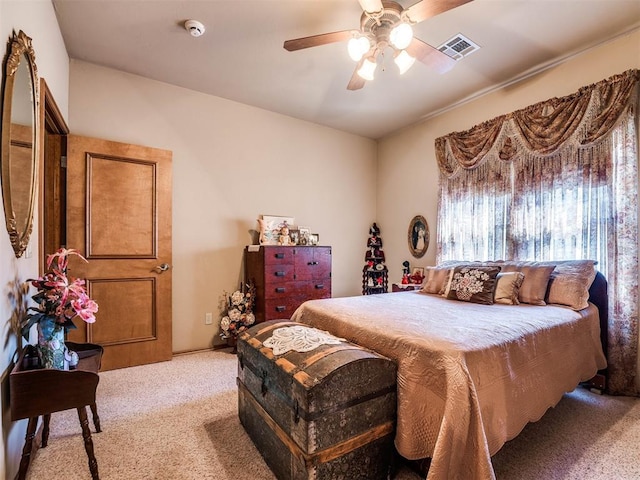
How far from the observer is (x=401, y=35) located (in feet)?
6.02

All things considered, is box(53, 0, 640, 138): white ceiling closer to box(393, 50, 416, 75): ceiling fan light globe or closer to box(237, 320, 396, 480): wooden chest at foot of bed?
box(393, 50, 416, 75): ceiling fan light globe

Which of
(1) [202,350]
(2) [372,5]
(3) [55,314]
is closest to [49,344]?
(3) [55,314]

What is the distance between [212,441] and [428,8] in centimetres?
283

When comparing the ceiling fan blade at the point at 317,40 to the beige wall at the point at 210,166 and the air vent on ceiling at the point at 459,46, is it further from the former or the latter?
the beige wall at the point at 210,166

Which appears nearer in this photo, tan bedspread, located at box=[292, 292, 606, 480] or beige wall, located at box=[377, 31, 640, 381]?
tan bedspread, located at box=[292, 292, 606, 480]

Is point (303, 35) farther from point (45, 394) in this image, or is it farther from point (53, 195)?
point (45, 394)

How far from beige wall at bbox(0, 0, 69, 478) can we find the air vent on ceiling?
2828 mm

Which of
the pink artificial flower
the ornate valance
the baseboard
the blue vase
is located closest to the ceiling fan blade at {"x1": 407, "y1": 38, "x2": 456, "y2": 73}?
the ornate valance

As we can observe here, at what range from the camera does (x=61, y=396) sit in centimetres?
143

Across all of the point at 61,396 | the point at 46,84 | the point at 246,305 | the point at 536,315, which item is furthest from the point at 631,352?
the point at 46,84

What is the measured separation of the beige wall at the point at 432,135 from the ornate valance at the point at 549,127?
4.9 inches

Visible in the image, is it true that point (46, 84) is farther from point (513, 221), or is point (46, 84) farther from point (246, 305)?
point (513, 221)

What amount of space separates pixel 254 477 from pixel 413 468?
0.83 metres

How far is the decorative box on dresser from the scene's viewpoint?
11.1ft
